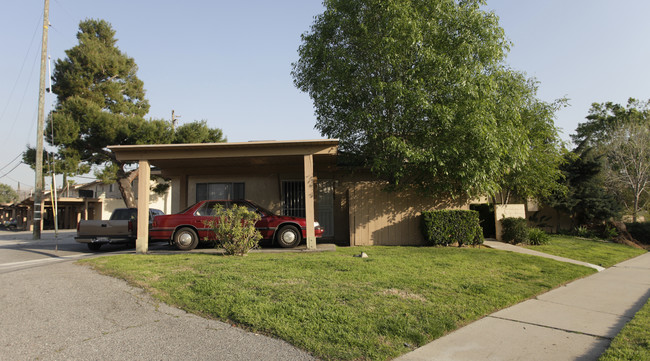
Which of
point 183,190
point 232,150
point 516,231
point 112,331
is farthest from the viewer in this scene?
point 183,190

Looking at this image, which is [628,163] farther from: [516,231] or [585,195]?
[516,231]

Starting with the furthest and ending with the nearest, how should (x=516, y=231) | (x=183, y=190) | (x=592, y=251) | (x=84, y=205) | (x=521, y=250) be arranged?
1. (x=84, y=205)
2. (x=183, y=190)
3. (x=516, y=231)
4. (x=592, y=251)
5. (x=521, y=250)

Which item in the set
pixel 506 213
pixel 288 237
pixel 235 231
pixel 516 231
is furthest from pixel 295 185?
pixel 516 231

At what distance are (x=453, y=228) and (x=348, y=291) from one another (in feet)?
22.8

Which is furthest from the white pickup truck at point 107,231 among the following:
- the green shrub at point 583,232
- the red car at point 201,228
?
the green shrub at point 583,232

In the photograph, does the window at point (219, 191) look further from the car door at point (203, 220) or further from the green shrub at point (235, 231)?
the green shrub at point (235, 231)

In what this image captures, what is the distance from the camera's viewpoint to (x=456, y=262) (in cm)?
865

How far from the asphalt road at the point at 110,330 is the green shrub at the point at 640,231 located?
1867 cm

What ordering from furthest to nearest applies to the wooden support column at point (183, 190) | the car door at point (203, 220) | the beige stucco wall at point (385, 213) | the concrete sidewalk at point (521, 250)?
the wooden support column at point (183, 190) → the beige stucco wall at point (385, 213) → the car door at point (203, 220) → the concrete sidewalk at point (521, 250)

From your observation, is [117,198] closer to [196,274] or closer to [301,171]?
[301,171]

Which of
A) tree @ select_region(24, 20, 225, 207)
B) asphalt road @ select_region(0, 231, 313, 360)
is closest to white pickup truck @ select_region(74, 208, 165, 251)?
asphalt road @ select_region(0, 231, 313, 360)

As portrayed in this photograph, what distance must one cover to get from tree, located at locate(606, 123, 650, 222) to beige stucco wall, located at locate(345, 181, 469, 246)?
14880mm

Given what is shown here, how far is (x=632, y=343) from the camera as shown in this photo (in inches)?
156

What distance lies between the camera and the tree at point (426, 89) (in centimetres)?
1080
